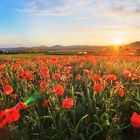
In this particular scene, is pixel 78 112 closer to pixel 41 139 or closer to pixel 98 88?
pixel 98 88

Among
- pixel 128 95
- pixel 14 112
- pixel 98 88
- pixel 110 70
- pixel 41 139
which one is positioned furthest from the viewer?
pixel 110 70

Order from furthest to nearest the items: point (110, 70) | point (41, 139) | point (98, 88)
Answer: point (110, 70) < point (98, 88) < point (41, 139)

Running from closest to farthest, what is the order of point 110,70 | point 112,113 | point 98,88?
point 98,88, point 112,113, point 110,70

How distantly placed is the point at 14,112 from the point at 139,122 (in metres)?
0.89

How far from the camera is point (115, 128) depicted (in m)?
3.58

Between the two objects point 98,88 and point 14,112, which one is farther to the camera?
point 98,88

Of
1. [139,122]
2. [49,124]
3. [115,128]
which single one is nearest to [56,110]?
[49,124]

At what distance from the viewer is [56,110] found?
155 inches

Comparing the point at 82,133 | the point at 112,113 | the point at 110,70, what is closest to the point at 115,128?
the point at 82,133

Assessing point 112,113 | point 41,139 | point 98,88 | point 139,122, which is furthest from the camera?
point 112,113

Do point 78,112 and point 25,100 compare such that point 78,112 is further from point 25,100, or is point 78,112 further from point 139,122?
point 139,122

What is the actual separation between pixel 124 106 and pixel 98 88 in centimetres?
87

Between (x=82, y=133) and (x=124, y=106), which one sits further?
(x=124, y=106)

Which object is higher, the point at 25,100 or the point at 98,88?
the point at 98,88
